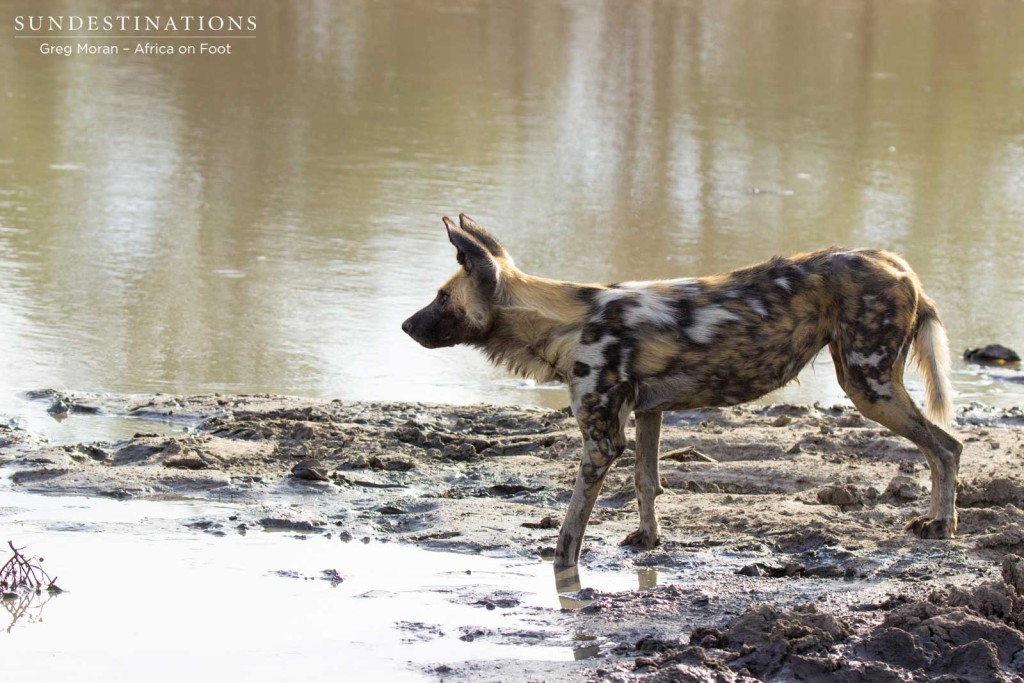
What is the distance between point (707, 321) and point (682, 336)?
0.11 m

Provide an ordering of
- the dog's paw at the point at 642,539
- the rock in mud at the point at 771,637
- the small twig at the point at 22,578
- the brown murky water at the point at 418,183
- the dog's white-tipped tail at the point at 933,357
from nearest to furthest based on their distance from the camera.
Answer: the rock in mud at the point at 771,637, the small twig at the point at 22,578, the dog's paw at the point at 642,539, the dog's white-tipped tail at the point at 933,357, the brown murky water at the point at 418,183

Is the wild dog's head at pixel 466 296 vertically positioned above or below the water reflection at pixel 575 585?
above

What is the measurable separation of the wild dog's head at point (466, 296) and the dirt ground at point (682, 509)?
0.75m

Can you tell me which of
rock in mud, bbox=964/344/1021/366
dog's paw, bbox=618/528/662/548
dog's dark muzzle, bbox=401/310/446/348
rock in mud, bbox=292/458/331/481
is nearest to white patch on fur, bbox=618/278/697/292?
dog's dark muzzle, bbox=401/310/446/348

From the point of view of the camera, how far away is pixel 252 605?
16.2 ft

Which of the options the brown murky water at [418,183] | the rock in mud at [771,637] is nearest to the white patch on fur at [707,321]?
the rock in mud at [771,637]

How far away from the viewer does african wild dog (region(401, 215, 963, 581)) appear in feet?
17.9

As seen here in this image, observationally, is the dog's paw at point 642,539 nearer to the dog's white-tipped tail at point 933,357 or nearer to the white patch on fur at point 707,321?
the white patch on fur at point 707,321

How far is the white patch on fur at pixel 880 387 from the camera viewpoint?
5570 millimetres

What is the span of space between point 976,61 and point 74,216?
14753 mm

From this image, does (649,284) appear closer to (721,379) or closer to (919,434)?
(721,379)

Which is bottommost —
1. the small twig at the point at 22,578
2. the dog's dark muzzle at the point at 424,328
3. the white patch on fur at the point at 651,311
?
the small twig at the point at 22,578

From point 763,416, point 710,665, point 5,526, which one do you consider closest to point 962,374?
point 763,416

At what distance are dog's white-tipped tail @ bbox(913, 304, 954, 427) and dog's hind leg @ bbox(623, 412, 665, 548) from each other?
1029 millimetres
